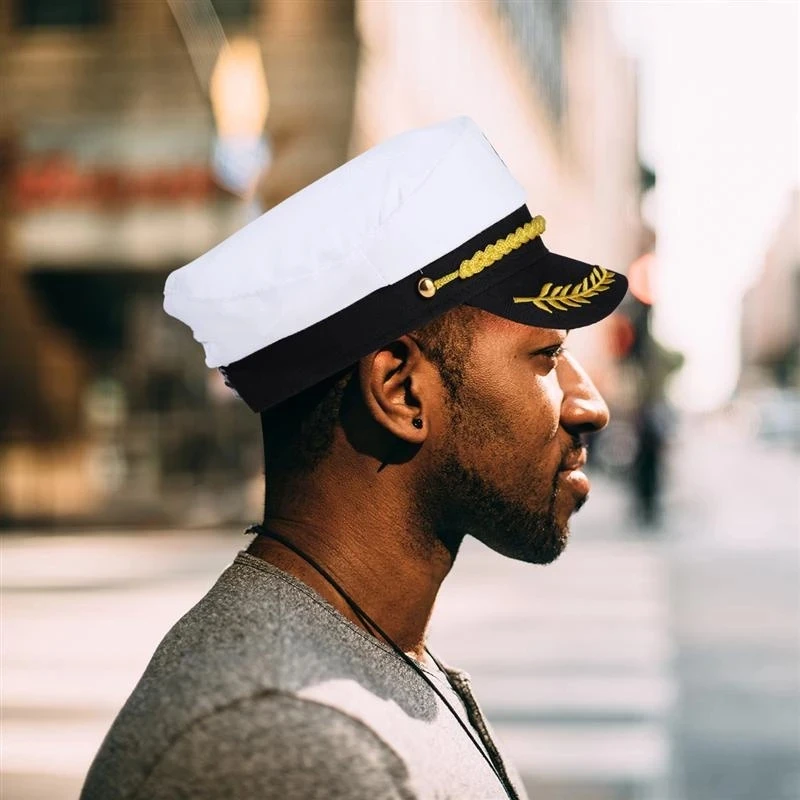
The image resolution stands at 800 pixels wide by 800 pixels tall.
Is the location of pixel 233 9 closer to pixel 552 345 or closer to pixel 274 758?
pixel 552 345

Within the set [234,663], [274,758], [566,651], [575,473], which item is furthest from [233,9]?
[274,758]

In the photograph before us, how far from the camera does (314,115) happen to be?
2391 cm

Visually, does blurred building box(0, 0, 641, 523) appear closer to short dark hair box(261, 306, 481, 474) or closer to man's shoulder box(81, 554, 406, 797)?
short dark hair box(261, 306, 481, 474)

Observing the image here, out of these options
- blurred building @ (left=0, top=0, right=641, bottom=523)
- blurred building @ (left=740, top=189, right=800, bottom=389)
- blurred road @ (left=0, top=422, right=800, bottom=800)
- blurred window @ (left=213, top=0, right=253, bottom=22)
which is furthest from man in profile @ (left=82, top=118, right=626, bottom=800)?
blurred building @ (left=740, top=189, right=800, bottom=389)

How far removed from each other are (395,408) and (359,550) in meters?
0.18

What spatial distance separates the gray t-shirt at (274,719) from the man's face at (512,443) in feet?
0.87

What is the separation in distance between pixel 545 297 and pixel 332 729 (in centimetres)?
66

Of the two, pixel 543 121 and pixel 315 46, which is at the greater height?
pixel 315 46

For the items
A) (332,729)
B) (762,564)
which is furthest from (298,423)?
(762,564)

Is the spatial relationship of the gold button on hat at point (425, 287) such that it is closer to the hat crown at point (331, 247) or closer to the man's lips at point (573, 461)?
the hat crown at point (331, 247)

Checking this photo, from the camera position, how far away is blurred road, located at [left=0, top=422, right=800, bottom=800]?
7.49m

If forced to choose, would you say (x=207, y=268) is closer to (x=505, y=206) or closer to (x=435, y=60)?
(x=505, y=206)

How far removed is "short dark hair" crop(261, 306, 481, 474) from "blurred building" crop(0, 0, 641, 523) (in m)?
20.8

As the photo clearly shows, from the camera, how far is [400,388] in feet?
5.51
